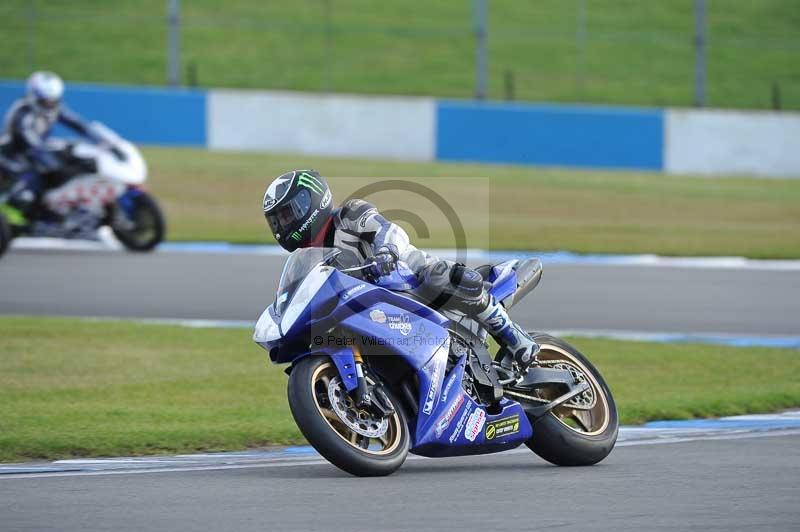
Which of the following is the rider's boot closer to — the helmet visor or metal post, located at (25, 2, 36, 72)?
the helmet visor

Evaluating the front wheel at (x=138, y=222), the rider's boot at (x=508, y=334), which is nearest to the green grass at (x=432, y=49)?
the front wheel at (x=138, y=222)

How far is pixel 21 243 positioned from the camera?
16719mm

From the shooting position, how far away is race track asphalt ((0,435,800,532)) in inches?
210

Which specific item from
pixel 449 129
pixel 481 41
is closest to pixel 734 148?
pixel 481 41

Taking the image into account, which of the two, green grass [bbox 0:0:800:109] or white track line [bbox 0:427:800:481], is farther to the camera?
green grass [bbox 0:0:800:109]

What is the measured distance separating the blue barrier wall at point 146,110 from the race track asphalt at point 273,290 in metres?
7.90

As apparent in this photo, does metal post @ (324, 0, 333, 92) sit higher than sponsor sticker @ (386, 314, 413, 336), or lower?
higher

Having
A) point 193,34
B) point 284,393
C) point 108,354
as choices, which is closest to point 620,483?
point 284,393

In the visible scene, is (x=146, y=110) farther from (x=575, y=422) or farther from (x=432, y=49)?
(x=575, y=422)

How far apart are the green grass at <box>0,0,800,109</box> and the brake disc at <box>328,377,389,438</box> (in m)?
19.3

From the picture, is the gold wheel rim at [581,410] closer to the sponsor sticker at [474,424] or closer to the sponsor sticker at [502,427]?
the sponsor sticker at [502,427]

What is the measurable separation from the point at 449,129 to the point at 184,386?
49.3ft

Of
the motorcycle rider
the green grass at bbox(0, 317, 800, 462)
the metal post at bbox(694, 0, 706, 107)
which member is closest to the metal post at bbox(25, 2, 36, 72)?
the metal post at bbox(694, 0, 706, 107)

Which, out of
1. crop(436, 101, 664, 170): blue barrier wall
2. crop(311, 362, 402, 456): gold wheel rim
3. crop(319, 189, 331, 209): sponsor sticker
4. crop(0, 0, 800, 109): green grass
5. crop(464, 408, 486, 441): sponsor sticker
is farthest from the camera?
crop(0, 0, 800, 109): green grass
